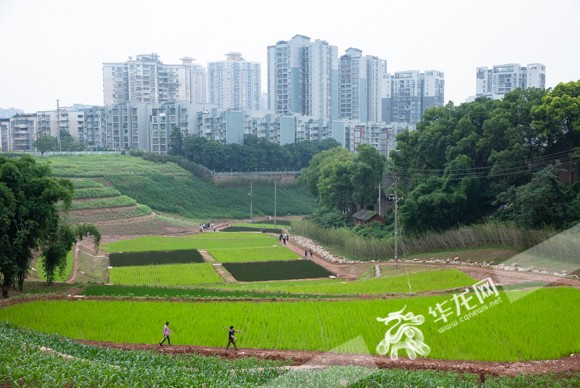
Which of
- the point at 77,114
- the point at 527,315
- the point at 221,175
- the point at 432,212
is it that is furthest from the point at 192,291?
the point at 77,114

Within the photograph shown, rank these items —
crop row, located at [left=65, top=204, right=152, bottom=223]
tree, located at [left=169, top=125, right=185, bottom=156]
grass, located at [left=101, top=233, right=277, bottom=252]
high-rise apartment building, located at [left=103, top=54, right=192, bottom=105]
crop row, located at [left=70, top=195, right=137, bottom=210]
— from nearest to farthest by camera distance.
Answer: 1. grass, located at [left=101, top=233, right=277, bottom=252]
2. crop row, located at [left=65, top=204, right=152, bottom=223]
3. crop row, located at [left=70, top=195, right=137, bottom=210]
4. tree, located at [left=169, top=125, right=185, bottom=156]
5. high-rise apartment building, located at [left=103, top=54, right=192, bottom=105]

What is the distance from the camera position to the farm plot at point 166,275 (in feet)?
92.5

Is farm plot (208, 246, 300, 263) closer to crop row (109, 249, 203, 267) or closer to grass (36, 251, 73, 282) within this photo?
crop row (109, 249, 203, 267)

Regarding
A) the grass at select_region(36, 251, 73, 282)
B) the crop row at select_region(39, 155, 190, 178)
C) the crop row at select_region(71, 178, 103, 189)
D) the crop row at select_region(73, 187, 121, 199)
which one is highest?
the crop row at select_region(39, 155, 190, 178)

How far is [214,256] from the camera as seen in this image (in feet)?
124

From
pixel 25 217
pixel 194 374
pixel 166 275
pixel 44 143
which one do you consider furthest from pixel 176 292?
pixel 44 143

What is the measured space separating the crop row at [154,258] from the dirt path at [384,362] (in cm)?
1971

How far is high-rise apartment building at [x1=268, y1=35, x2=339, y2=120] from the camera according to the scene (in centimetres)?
10656

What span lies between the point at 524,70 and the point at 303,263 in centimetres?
8954

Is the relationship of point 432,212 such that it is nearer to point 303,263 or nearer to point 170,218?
point 303,263

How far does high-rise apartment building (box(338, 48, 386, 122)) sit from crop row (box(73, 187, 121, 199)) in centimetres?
7013

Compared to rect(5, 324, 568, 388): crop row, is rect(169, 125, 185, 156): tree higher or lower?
higher

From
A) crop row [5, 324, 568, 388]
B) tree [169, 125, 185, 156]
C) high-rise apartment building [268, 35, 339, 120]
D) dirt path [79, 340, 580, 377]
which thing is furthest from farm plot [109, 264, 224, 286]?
high-rise apartment building [268, 35, 339, 120]

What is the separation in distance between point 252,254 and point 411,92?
3737 inches
